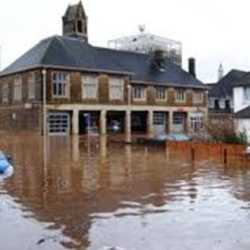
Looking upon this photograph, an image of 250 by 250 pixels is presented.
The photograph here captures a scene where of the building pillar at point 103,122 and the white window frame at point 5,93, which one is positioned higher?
the white window frame at point 5,93

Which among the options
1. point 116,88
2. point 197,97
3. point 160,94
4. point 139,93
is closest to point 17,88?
point 116,88

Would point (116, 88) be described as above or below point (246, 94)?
above

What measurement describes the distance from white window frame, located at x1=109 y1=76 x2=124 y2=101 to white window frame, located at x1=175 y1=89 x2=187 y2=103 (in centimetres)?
1005

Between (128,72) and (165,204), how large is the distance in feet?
165

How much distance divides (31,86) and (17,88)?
372 cm

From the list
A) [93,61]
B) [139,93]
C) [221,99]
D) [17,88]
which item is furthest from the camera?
[221,99]

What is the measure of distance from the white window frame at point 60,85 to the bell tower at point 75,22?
1394 centimetres

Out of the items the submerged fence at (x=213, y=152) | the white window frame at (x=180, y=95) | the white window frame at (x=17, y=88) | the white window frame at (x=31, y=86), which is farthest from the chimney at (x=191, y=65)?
the submerged fence at (x=213, y=152)

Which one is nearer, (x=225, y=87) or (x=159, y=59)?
(x=159, y=59)

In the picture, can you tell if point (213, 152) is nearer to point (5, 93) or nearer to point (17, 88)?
point (17, 88)

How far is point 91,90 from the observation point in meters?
62.3

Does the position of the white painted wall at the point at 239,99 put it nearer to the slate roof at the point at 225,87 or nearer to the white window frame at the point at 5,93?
the white window frame at the point at 5,93

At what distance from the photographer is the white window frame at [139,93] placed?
2677 inches

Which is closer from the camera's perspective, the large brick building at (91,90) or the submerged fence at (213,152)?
the submerged fence at (213,152)
